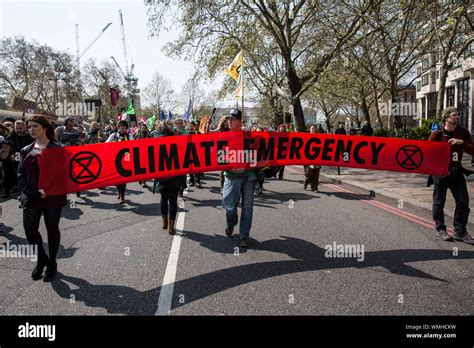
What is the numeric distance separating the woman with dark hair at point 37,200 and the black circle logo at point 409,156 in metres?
5.18

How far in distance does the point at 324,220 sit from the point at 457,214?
7.79 ft

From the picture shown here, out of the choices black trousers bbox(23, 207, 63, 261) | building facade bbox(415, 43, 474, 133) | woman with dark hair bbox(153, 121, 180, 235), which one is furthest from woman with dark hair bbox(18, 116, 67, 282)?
building facade bbox(415, 43, 474, 133)

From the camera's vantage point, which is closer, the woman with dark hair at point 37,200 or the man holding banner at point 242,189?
the woman with dark hair at point 37,200

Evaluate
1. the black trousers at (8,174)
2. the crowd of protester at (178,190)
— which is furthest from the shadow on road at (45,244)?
the black trousers at (8,174)

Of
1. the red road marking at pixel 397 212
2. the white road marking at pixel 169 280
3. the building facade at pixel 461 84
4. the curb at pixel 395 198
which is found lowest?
the white road marking at pixel 169 280

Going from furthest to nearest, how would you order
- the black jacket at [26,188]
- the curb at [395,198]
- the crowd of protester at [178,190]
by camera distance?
1. the curb at [395,198]
2. the crowd of protester at [178,190]
3. the black jacket at [26,188]

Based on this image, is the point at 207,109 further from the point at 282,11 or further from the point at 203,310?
the point at 203,310

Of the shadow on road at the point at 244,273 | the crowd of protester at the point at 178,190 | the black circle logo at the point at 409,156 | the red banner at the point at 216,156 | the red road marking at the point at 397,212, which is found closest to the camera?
the shadow on road at the point at 244,273

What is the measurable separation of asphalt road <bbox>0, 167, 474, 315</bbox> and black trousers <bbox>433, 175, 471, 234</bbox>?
0.43 m

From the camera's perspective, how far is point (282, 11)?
22.2m

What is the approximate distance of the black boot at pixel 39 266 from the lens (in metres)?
4.72

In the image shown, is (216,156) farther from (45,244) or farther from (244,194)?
(45,244)

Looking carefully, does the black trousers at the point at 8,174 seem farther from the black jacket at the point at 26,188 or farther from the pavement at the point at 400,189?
the pavement at the point at 400,189

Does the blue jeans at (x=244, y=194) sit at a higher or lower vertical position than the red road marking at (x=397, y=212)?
higher
